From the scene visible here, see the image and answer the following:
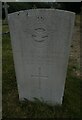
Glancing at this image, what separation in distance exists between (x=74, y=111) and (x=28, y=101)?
763mm

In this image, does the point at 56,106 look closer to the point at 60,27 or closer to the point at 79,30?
the point at 60,27

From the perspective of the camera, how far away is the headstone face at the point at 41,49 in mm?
4027

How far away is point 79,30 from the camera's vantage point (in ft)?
44.4

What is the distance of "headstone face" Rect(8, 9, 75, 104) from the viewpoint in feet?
13.2

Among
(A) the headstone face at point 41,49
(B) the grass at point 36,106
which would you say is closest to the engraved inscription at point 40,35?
(A) the headstone face at point 41,49

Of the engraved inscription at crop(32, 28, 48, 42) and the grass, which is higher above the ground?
the engraved inscription at crop(32, 28, 48, 42)

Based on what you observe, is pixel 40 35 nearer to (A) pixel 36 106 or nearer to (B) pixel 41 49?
(B) pixel 41 49

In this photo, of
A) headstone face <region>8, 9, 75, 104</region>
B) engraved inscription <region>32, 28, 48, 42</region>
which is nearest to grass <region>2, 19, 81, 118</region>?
headstone face <region>8, 9, 75, 104</region>

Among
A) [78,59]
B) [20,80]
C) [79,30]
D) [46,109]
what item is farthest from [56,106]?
[79,30]

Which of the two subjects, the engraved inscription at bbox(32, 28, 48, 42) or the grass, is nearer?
the engraved inscription at bbox(32, 28, 48, 42)

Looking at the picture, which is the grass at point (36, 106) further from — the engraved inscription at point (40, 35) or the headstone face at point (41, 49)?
the engraved inscription at point (40, 35)

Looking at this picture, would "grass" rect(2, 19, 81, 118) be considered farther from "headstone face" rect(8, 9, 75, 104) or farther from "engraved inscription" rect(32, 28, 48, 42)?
"engraved inscription" rect(32, 28, 48, 42)

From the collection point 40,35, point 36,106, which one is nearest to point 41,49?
point 40,35

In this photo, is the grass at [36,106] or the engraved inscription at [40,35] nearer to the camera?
the engraved inscription at [40,35]
